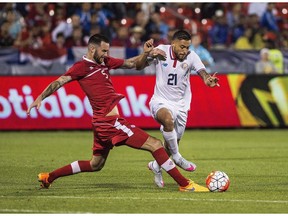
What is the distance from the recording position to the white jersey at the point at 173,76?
463 inches

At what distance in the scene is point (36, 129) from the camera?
21.8 metres

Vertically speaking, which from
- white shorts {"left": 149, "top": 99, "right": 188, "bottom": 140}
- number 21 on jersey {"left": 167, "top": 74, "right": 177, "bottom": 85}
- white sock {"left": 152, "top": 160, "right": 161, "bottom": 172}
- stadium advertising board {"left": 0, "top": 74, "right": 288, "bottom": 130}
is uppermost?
number 21 on jersey {"left": 167, "top": 74, "right": 177, "bottom": 85}

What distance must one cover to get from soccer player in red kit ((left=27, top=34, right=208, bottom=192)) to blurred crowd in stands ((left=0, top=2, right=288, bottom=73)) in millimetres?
12023

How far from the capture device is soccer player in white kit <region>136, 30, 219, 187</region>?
11578 mm

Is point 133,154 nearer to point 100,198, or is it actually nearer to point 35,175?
point 35,175

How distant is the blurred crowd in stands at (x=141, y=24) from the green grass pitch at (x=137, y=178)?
4.04 metres

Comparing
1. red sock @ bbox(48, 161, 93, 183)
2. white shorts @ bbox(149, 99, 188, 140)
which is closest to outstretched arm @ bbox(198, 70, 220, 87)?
white shorts @ bbox(149, 99, 188, 140)

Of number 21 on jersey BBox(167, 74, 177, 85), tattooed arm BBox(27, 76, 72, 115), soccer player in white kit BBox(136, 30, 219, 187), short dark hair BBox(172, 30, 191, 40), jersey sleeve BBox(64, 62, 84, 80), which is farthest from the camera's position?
number 21 on jersey BBox(167, 74, 177, 85)

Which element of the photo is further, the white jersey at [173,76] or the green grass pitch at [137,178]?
the white jersey at [173,76]

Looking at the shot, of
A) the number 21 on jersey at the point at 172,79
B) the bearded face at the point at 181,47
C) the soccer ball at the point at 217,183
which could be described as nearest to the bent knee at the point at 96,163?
the soccer ball at the point at 217,183

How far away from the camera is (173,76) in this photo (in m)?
11.8

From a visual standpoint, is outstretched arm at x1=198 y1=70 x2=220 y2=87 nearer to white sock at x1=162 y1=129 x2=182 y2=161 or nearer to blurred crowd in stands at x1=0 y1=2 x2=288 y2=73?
white sock at x1=162 y1=129 x2=182 y2=161

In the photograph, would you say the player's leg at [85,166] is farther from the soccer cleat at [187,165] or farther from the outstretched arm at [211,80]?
the outstretched arm at [211,80]

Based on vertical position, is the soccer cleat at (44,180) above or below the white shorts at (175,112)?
below
